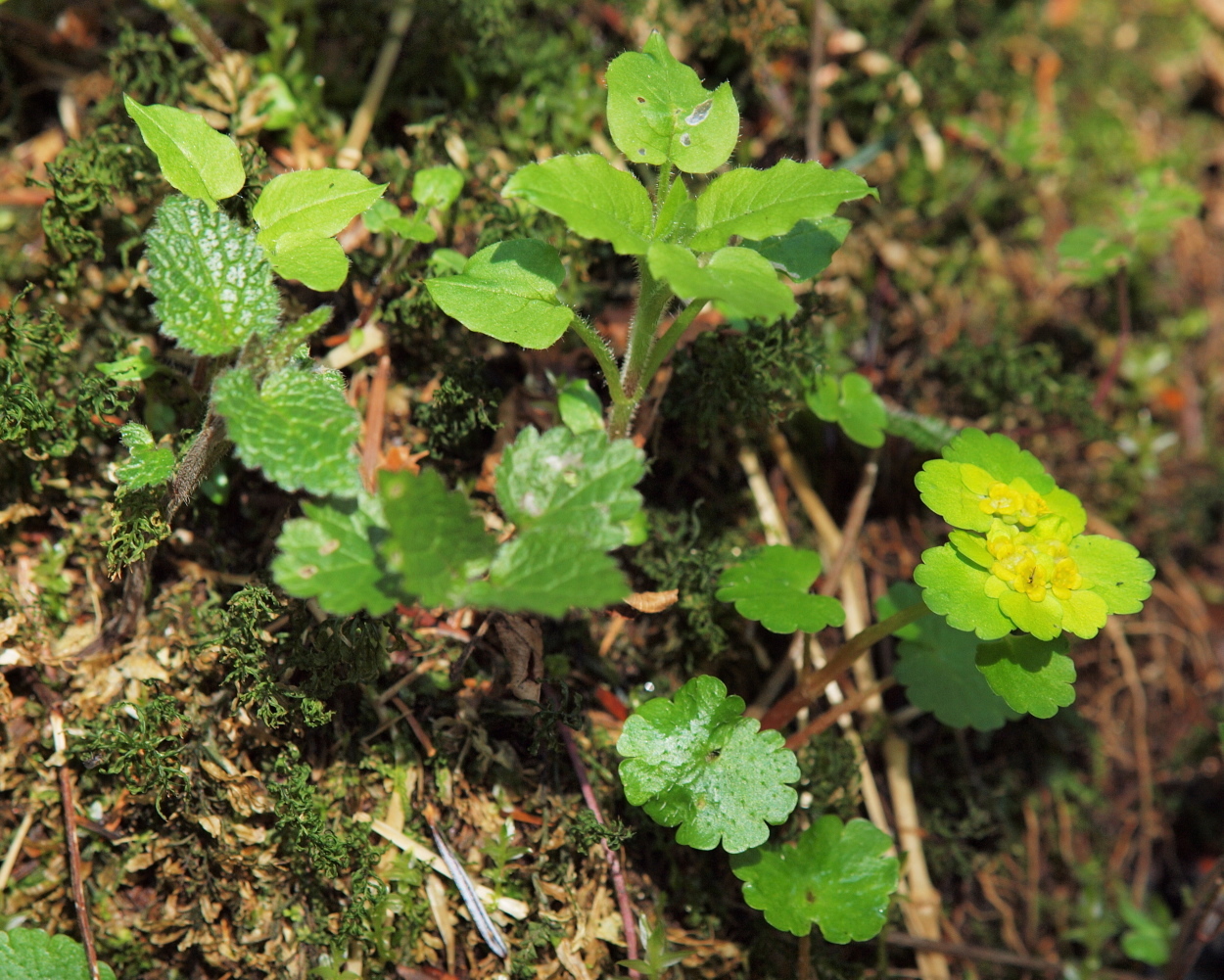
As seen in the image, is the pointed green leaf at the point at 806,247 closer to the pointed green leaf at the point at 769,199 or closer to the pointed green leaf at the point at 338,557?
the pointed green leaf at the point at 769,199

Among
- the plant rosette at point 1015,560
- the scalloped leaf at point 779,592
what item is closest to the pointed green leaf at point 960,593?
the plant rosette at point 1015,560

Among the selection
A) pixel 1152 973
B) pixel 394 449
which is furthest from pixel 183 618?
pixel 1152 973

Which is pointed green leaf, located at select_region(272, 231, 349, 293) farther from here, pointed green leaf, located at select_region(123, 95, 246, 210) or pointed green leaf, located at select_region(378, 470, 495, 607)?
pointed green leaf, located at select_region(378, 470, 495, 607)

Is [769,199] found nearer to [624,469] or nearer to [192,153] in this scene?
[624,469]

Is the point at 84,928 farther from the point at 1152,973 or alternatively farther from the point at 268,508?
the point at 1152,973

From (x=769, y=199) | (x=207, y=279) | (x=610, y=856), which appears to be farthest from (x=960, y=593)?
(x=207, y=279)

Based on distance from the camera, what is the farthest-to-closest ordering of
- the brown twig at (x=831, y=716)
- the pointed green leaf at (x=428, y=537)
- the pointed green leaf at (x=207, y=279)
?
1. the brown twig at (x=831, y=716)
2. the pointed green leaf at (x=207, y=279)
3. the pointed green leaf at (x=428, y=537)
